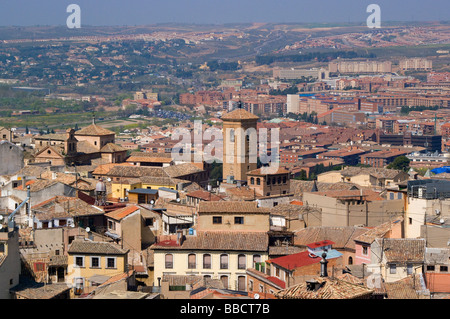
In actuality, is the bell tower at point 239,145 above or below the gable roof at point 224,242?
below

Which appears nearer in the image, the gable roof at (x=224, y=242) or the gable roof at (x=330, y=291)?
the gable roof at (x=330, y=291)

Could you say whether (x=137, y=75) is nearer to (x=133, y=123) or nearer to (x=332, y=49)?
(x=332, y=49)

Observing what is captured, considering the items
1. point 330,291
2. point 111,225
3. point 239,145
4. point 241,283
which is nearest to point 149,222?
point 111,225

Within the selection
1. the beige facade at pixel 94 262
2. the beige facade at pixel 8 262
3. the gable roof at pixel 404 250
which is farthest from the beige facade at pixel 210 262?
the beige facade at pixel 8 262

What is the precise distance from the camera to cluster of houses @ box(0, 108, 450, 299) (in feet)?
29.8

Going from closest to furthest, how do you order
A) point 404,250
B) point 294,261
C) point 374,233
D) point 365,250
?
point 294,261 → point 404,250 → point 365,250 → point 374,233

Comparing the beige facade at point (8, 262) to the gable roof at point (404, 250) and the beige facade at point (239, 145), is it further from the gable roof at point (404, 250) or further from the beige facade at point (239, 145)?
the beige facade at point (239, 145)

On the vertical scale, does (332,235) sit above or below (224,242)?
below

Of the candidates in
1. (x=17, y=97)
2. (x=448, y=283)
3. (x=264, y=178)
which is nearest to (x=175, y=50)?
(x=17, y=97)

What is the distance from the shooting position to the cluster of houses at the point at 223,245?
29.8 ft

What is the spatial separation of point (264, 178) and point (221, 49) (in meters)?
135

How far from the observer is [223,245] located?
10742 millimetres

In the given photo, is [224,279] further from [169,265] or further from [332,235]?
[332,235]
